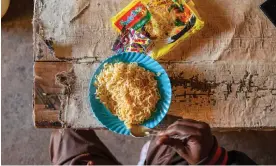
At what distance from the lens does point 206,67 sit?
1.21m

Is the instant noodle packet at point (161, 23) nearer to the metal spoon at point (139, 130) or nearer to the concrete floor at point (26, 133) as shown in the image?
the metal spoon at point (139, 130)

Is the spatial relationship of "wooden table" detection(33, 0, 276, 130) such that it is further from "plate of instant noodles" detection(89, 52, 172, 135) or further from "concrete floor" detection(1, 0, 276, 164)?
"concrete floor" detection(1, 0, 276, 164)

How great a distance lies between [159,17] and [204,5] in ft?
0.51

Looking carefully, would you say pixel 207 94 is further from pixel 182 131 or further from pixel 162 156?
pixel 162 156

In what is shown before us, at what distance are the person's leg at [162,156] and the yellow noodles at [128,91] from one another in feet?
0.83

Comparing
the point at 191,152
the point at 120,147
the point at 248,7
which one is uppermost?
the point at 248,7

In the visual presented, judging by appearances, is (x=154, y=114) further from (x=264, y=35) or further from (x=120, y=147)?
(x=120, y=147)

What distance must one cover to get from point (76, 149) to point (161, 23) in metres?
0.54

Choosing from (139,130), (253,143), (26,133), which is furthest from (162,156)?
(26,133)

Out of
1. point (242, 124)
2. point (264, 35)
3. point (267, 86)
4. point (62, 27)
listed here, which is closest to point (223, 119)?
point (242, 124)

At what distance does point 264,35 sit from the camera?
1.23 metres

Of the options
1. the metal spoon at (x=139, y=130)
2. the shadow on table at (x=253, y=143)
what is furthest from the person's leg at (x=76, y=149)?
the shadow on table at (x=253, y=143)

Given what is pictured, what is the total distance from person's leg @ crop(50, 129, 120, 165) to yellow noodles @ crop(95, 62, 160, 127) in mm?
296

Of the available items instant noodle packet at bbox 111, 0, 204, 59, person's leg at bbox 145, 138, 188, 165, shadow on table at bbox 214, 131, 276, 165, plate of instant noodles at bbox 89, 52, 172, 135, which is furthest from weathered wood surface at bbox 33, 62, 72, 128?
shadow on table at bbox 214, 131, 276, 165
